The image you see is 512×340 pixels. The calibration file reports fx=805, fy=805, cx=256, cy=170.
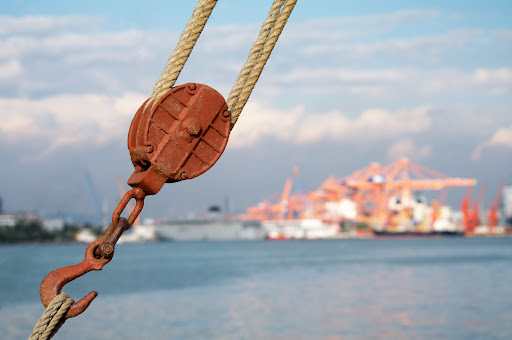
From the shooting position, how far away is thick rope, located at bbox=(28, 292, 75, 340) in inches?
77.4

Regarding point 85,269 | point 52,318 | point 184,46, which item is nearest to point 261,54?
point 184,46

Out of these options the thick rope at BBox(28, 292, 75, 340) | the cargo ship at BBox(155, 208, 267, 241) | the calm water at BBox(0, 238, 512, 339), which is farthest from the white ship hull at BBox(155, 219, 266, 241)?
the thick rope at BBox(28, 292, 75, 340)

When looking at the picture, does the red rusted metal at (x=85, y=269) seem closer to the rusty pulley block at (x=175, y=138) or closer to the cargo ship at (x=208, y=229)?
the rusty pulley block at (x=175, y=138)

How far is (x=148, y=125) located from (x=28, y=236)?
7275 inches

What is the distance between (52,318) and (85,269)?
152mm

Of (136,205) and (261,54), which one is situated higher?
(261,54)

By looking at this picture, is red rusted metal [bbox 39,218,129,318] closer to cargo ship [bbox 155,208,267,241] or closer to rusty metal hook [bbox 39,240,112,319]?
rusty metal hook [bbox 39,240,112,319]

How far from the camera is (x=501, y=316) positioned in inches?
984

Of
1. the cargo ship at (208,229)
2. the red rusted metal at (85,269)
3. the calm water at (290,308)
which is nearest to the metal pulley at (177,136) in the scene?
the red rusted metal at (85,269)

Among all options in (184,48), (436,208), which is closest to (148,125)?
(184,48)

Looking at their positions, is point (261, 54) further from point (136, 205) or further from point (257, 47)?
point (136, 205)

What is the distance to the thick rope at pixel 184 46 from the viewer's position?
2178mm

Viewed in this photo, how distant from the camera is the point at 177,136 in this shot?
2264 millimetres

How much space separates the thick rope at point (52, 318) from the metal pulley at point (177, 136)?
0.38 meters
